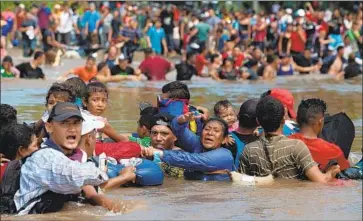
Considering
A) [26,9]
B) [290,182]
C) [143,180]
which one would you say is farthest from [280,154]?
[26,9]

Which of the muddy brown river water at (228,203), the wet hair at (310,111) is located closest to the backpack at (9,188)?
the muddy brown river water at (228,203)

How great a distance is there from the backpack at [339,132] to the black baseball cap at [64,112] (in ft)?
10.5

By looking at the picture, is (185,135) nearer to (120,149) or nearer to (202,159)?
(202,159)

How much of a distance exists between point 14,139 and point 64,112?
1.78 feet

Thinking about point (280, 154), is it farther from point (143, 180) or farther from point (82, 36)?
point (82, 36)

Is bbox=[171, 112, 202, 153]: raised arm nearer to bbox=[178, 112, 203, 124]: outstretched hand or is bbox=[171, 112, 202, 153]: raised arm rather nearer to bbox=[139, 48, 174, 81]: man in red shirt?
bbox=[178, 112, 203, 124]: outstretched hand

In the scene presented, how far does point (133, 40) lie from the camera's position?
1102 inches

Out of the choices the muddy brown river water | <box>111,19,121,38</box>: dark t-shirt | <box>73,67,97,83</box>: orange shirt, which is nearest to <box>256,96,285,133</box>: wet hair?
the muddy brown river water

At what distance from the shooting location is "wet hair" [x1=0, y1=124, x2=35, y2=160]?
7.05 meters

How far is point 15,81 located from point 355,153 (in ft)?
32.3

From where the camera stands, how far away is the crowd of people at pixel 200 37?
24.0 m

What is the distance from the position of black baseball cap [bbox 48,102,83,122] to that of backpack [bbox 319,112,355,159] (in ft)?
10.5

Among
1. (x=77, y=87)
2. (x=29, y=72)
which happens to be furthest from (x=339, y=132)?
(x=29, y=72)

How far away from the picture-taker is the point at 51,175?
21.5ft
